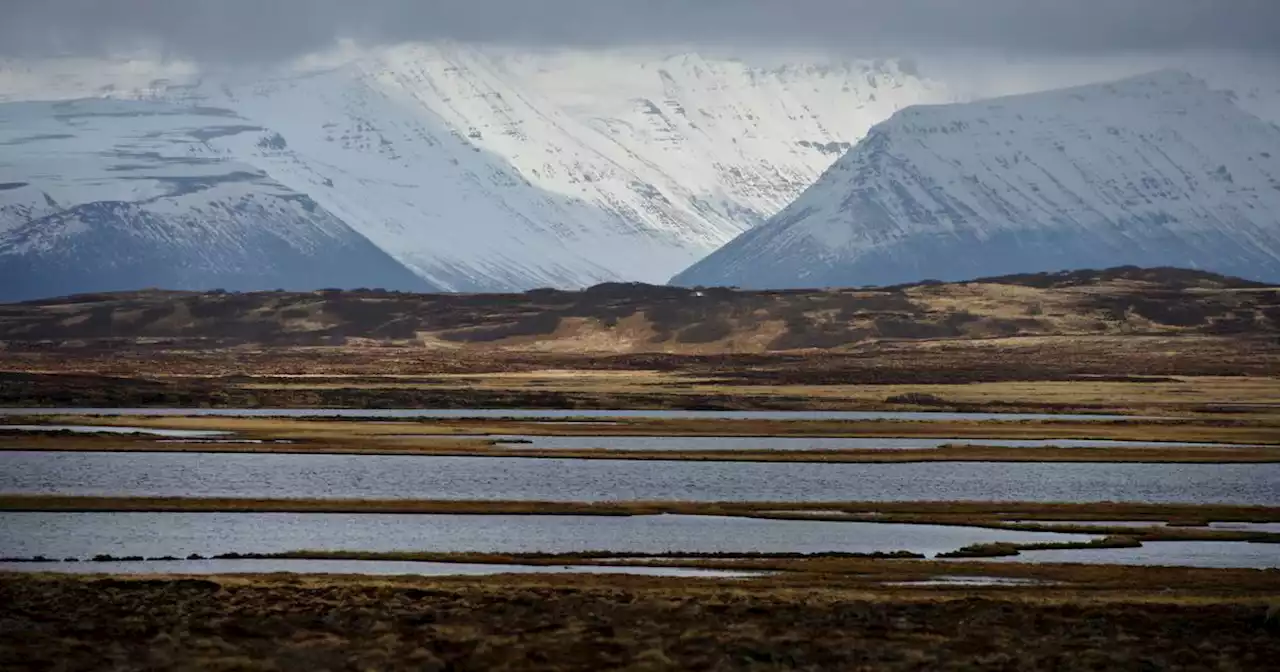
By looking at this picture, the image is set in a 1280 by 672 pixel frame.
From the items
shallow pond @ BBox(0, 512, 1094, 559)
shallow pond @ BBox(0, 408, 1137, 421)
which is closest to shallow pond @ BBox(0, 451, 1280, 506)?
shallow pond @ BBox(0, 512, 1094, 559)

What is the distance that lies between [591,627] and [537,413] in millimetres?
88643

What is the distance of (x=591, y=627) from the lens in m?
39.3

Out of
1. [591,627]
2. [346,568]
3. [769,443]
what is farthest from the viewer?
[769,443]

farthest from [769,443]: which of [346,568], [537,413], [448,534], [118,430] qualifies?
[346,568]

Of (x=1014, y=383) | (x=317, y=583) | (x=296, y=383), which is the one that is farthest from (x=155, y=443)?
(x=1014, y=383)

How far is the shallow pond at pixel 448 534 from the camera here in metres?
53.7

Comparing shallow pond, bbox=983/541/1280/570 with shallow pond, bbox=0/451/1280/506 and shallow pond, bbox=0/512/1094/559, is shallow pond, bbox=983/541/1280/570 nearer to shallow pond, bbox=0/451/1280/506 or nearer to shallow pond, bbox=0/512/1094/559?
shallow pond, bbox=0/512/1094/559

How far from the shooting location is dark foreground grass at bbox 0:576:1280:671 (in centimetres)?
3581

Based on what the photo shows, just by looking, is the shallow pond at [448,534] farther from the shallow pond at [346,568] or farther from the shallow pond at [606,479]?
the shallow pond at [606,479]

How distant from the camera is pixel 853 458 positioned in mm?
89375

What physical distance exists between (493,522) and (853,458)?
3133cm

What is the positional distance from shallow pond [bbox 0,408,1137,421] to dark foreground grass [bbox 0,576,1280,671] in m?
76.5

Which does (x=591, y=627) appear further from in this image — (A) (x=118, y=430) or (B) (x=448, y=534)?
(A) (x=118, y=430)

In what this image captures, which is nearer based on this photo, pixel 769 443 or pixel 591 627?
pixel 591 627
